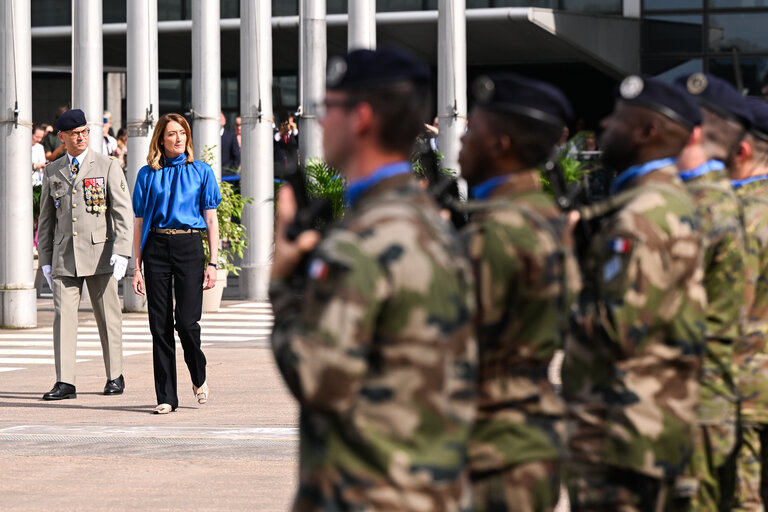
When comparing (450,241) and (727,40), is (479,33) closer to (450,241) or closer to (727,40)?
(727,40)

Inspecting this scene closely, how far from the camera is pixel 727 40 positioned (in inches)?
1286

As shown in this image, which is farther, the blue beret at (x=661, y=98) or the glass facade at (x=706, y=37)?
the glass facade at (x=706, y=37)

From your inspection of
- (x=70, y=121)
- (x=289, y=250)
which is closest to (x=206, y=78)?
(x=70, y=121)

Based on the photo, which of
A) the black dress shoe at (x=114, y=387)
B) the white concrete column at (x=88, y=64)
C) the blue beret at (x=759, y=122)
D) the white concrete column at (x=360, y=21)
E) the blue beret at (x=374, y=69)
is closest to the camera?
the blue beret at (x=374, y=69)

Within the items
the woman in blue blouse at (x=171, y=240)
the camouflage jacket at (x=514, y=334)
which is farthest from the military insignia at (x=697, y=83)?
the woman in blue blouse at (x=171, y=240)

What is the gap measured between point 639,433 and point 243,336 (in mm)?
12820

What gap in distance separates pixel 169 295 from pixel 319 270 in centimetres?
763

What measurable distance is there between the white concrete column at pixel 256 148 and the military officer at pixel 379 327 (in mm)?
18969

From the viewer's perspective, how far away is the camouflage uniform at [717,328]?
461 cm

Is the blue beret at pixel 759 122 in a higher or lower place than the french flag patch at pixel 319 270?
higher

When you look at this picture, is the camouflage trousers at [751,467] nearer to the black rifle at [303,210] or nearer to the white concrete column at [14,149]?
the black rifle at [303,210]

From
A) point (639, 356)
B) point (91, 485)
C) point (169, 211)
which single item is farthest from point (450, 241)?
point (169, 211)

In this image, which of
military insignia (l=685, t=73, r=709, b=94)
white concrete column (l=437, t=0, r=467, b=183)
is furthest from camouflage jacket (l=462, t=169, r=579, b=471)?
white concrete column (l=437, t=0, r=467, b=183)

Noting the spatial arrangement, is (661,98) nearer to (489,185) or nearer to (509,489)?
(489,185)
